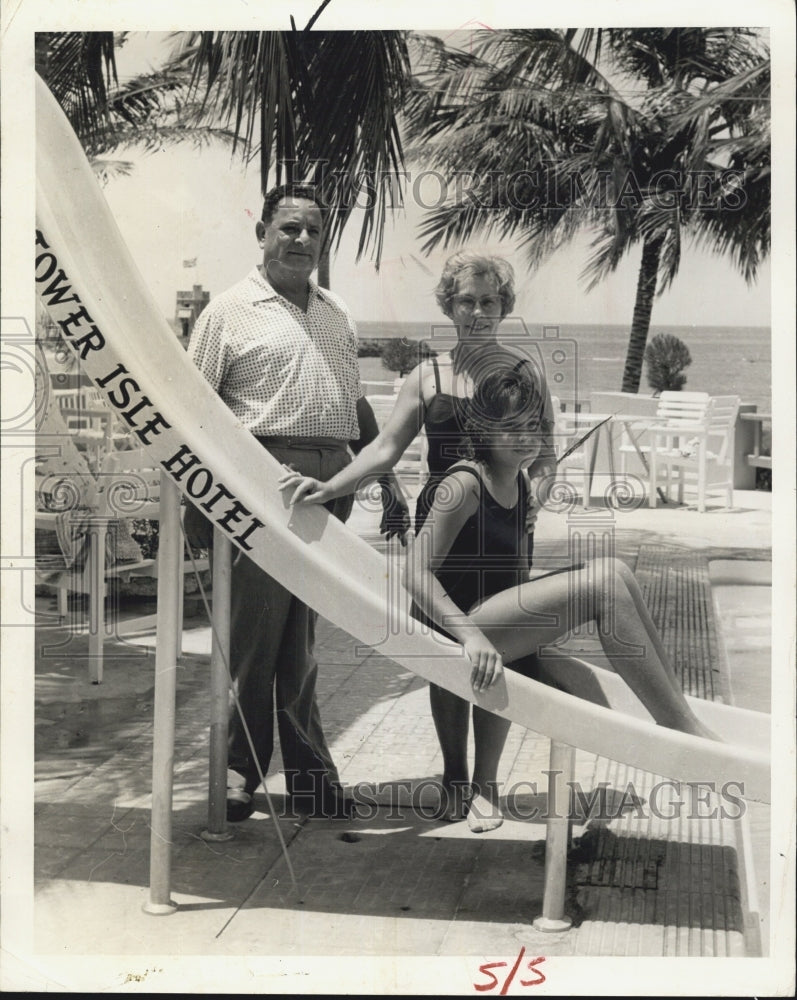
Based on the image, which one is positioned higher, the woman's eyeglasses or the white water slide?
the woman's eyeglasses

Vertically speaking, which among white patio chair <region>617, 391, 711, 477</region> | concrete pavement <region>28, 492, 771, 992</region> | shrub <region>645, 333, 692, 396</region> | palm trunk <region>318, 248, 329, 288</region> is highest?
palm trunk <region>318, 248, 329, 288</region>

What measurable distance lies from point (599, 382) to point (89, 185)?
232cm

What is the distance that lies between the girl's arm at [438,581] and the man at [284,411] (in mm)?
502

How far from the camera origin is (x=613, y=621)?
357cm

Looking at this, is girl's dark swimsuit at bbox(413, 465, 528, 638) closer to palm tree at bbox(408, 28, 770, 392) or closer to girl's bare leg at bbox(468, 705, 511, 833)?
girl's bare leg at bbox(468, 705, 511, 833)

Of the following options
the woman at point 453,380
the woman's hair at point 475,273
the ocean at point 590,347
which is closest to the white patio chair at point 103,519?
the ocean at point 590,347

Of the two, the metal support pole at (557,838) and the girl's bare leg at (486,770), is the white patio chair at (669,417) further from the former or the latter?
the metal support pole at (557,838)

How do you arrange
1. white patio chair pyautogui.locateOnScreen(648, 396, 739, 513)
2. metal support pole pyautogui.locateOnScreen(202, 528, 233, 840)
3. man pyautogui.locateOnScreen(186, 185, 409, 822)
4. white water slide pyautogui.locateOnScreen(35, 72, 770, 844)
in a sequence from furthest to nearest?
1. white patio chair pyautogui.locateOnScreen(648, 396, 739, 513)
2. man pyautogui.locateOnScreen(186, 185, 409, 822)
3. metal support pole pyautogui.locateOnScreen(202, 528, 233, 840)
4. white water slide pyautogui.locateOnScreen(35, 72, 770, 844)

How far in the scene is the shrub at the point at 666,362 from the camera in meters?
5.42

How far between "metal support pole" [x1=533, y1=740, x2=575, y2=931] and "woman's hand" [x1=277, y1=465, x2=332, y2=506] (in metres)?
0.90

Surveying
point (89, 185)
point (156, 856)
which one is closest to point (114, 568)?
point (156, 856)

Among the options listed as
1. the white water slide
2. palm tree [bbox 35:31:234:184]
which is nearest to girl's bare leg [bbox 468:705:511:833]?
the white water slide

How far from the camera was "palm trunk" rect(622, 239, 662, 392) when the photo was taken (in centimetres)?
462

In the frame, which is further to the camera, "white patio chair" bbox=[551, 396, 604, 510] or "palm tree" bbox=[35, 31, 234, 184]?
"white patio chair" bbox=[551, 396, 604, 510]
